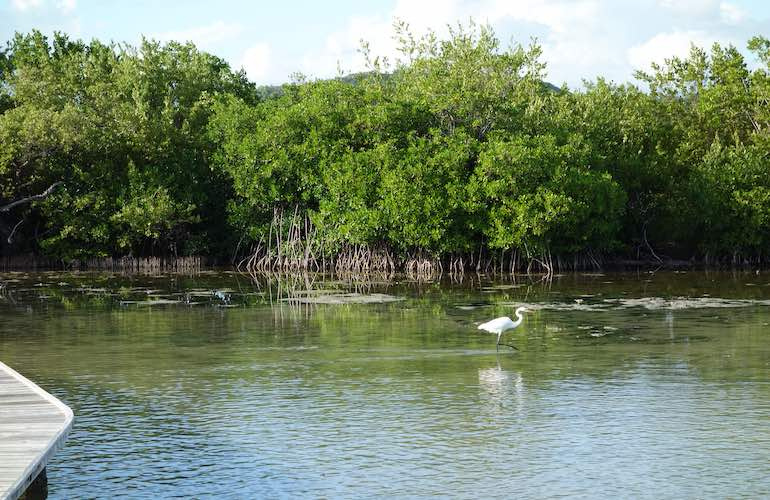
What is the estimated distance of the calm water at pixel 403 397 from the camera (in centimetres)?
1191

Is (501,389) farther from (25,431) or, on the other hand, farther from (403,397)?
(25,431)

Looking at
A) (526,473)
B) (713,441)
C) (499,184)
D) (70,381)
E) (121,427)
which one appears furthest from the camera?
(499,184)

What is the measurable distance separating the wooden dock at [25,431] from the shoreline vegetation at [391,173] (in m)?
28.2

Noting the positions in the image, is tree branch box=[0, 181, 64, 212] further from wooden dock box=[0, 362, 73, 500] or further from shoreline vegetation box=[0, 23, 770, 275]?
wooden dock box=[0, 362, 73, 500]

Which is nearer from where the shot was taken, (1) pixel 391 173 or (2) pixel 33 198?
(1) pixel 391 173

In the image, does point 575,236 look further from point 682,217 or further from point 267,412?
point 267,412

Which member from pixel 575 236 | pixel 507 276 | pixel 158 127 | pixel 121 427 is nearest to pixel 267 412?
pixel 121 427

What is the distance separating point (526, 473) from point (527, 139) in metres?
32.6

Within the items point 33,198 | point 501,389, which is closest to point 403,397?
point 501,389

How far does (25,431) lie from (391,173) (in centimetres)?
3163

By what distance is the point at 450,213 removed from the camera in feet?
139

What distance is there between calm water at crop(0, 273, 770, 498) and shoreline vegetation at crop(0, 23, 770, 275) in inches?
509

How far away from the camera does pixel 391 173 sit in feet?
141

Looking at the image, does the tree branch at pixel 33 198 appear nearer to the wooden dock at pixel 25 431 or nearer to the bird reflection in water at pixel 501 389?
the bird reflection in water at pixel 501 389
